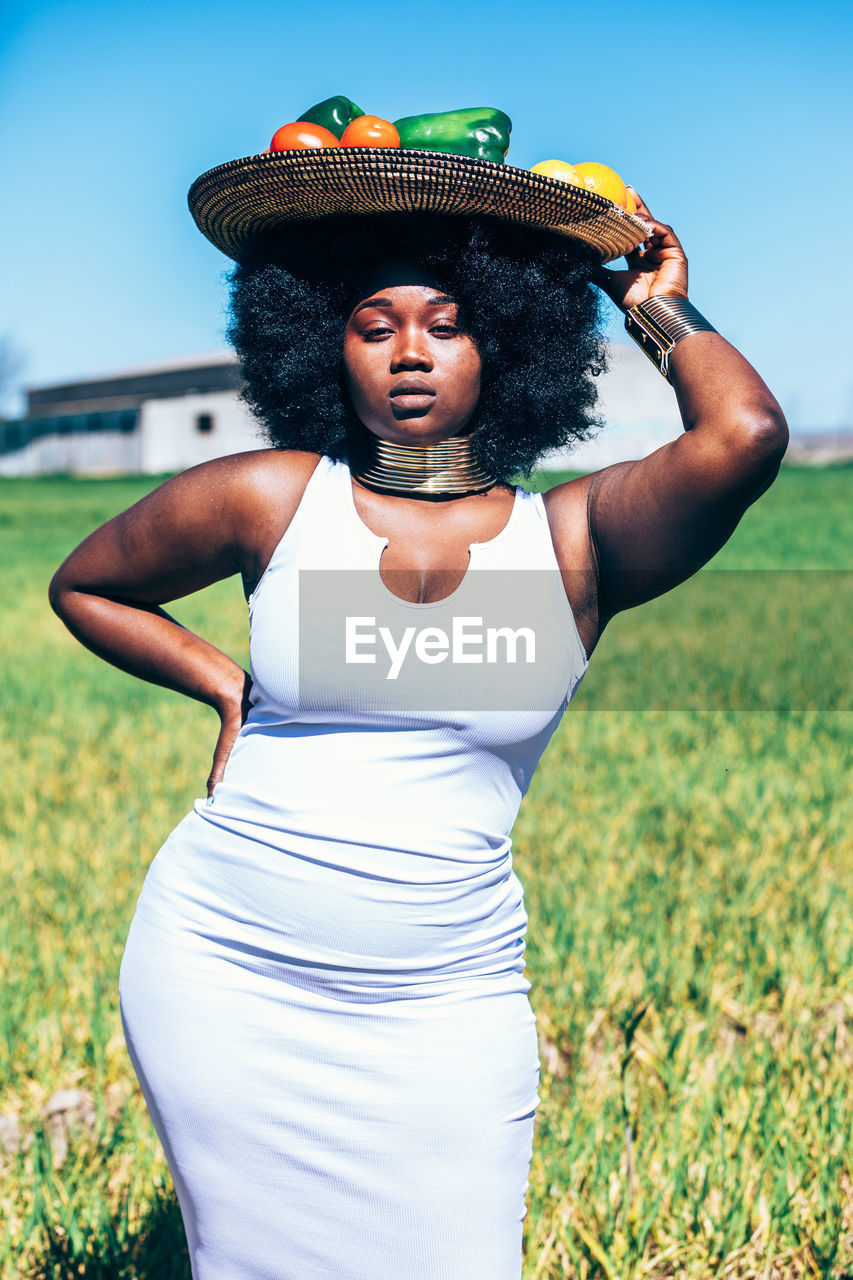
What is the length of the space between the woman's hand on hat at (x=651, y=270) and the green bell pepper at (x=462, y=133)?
0.23 m

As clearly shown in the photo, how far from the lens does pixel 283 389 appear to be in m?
2.05

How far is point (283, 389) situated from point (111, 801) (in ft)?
12.9

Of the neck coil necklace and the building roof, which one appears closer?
the neck coil necklace

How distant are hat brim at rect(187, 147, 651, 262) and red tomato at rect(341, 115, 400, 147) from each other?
0.23ft

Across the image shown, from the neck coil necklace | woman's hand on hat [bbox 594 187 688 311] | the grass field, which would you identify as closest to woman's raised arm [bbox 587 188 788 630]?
woman's hand on hat [bbox 594 187 688 311]

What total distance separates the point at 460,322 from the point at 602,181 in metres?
0.31

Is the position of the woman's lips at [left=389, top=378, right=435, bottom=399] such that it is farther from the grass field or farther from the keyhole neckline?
the grass field

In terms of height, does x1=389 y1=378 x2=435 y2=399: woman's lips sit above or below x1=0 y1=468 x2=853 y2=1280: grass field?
A: above

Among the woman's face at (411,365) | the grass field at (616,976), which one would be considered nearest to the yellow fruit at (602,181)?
the woman's face at (411,365)

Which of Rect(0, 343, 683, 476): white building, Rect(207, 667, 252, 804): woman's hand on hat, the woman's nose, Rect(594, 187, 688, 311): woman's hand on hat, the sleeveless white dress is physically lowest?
the sleeveless white dress

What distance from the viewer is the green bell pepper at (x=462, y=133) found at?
68.7 inches

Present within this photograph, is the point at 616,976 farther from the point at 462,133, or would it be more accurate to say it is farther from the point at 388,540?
the point at 462,133

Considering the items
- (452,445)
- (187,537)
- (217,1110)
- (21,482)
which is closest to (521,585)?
(452,445)

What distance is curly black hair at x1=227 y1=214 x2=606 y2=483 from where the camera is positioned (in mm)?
1825
